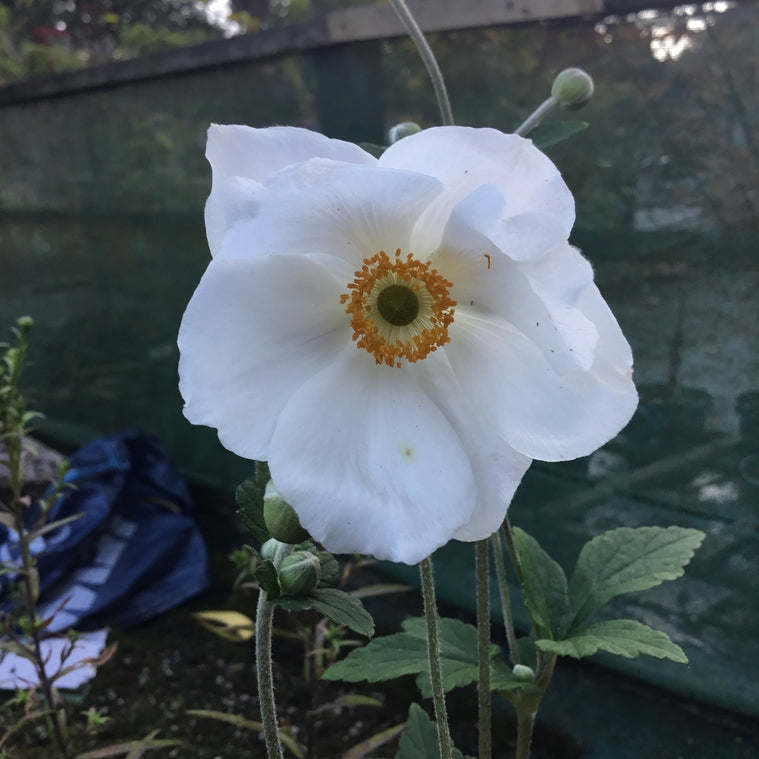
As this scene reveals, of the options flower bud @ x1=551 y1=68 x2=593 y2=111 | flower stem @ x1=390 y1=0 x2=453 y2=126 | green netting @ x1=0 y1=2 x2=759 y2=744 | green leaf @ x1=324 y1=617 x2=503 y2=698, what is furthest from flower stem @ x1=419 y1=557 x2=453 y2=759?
green netting @ x1=0 y1=2 x2=759 y2=744

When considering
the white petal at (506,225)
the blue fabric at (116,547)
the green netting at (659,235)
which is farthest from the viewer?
the blue fabric at (116,547)

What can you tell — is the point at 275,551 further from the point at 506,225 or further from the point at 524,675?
the point at 524,675

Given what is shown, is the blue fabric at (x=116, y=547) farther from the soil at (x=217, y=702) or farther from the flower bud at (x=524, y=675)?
the flower bud at (x=524, y=675)

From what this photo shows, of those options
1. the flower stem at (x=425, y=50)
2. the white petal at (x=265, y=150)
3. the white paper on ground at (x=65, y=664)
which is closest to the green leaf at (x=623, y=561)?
the flower stem at (x=425, y=50)

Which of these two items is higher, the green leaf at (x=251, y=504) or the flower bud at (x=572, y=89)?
the flower bud at (x=572, y=89)

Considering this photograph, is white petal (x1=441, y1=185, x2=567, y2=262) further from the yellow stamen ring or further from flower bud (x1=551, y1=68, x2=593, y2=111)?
flower bud (x1=551, y1=68, x2=593, y2=111)

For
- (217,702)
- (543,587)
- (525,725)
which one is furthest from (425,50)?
(217,702)
